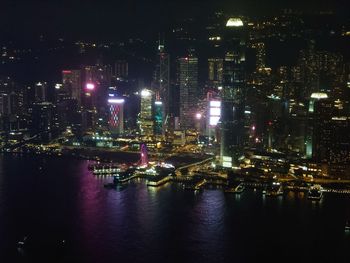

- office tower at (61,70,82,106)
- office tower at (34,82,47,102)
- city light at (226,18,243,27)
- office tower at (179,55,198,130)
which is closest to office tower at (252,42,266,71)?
city light at (226,18,243,27)

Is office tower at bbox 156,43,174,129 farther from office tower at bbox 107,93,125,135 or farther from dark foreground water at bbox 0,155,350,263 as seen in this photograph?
dark foreground water at bbox 0,155,350,263

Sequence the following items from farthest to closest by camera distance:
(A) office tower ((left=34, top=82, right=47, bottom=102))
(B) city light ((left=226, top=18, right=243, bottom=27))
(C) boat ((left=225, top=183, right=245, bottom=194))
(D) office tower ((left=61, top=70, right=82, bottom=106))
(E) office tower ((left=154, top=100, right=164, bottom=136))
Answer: (A) office tower ((left=34, top=82, right=47, bottom=102)), (D) office tower ((left=61, top=70, right=82, bottom=106)), (E) office tower ((left=154, top=100, right=164, bottom=136)), (B) city light ((left=226, top=18, right=243, bottom=27)), (C) boat ((left=225, top=183, right=245, bottom=194))

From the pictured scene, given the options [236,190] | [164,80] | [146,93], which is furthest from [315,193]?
[164,80]

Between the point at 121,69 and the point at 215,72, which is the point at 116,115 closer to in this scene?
the point at 215,72

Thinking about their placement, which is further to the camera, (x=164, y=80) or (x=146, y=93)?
(x=164, y=80)

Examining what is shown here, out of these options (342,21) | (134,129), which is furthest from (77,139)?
(342,21)

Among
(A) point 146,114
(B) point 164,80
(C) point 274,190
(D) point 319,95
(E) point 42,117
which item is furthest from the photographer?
(B) point 164,80
